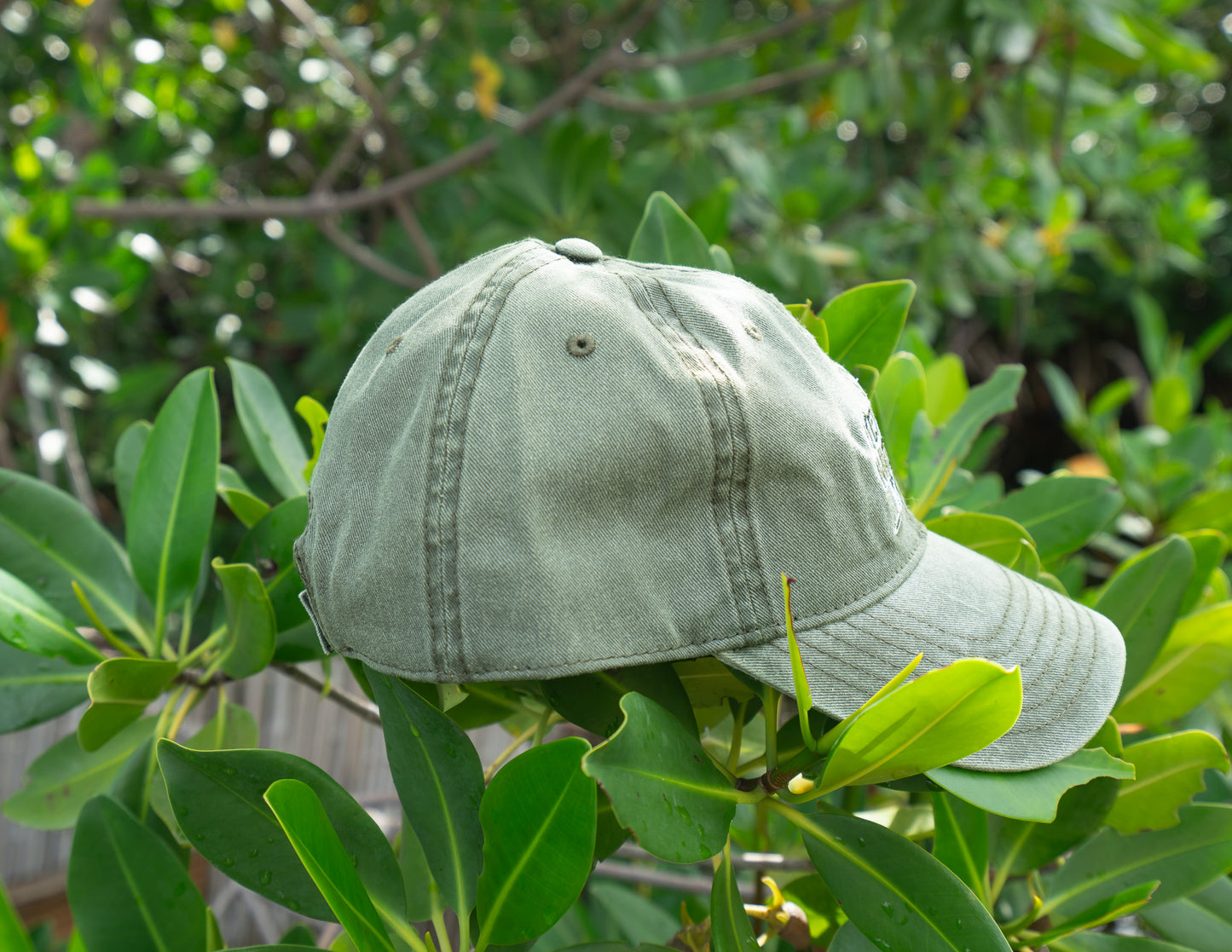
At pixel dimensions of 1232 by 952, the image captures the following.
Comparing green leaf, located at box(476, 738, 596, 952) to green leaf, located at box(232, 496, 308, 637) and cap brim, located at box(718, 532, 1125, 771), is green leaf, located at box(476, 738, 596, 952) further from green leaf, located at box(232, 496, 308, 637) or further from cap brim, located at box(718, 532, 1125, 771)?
green leaf, located at box(232, 496, 308, 637)

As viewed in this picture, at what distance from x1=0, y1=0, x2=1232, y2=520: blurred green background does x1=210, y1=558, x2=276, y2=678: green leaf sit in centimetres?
73

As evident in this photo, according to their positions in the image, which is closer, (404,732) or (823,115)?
(404,732)

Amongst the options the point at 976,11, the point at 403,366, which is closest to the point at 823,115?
the point at 976,11

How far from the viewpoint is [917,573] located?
569 mm

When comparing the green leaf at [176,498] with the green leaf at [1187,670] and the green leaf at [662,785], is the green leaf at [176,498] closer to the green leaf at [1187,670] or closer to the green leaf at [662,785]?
the green leaf at [662,785]

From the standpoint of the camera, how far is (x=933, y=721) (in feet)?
1.38

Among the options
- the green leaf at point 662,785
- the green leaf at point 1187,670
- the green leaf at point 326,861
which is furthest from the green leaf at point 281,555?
the green leaf at point 1187,670

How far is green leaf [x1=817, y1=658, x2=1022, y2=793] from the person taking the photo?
41 centimetres

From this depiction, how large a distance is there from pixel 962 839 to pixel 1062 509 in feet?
1.21

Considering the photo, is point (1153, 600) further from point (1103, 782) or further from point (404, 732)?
point (404, 732)

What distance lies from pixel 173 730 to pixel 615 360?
0.48 metres

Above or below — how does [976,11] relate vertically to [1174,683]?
above

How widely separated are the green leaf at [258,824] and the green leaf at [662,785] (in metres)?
0.21

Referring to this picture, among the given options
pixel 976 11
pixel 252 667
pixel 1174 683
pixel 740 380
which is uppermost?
pixel 976 11
